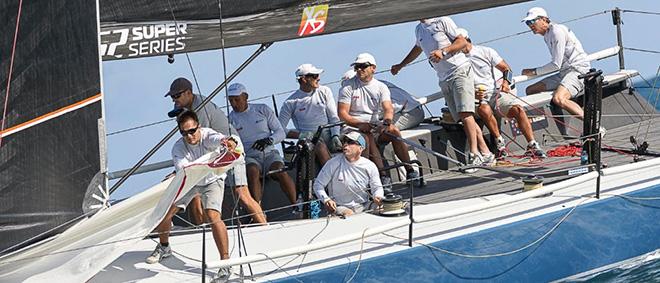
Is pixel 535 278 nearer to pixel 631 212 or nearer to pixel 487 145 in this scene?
pixel 631 212

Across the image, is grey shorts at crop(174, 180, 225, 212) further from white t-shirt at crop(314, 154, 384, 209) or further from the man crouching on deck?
white t-shirt at crop(314, 154, 384, 209)

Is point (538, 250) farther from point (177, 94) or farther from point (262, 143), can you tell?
point (177, 94)

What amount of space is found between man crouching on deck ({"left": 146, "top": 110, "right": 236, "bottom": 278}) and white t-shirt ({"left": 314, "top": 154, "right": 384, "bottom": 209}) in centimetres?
97

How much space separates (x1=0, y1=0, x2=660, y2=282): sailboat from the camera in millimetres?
6676

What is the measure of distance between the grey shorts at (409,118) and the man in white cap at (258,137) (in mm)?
1373

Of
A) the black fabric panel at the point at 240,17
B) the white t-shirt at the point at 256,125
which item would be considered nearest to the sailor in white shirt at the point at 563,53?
the black fabric panel at the point at 240,17

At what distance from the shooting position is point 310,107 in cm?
930

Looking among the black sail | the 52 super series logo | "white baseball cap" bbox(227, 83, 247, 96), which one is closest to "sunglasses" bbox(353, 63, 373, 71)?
"white baseball cap" bbox(227, 83, 247, 96)

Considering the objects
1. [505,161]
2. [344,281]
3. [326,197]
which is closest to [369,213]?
[326,197]

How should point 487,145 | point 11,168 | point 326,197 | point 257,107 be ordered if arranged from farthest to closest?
point 487,145
point 257,107
point 326,197
point 11,168

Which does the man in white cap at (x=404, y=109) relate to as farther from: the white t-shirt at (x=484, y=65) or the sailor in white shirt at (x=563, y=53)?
the sailor in white shirt at (x=563, y=53)

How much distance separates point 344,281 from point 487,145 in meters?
3.12

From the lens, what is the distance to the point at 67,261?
6688mm

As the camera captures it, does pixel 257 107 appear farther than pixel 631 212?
Yes
